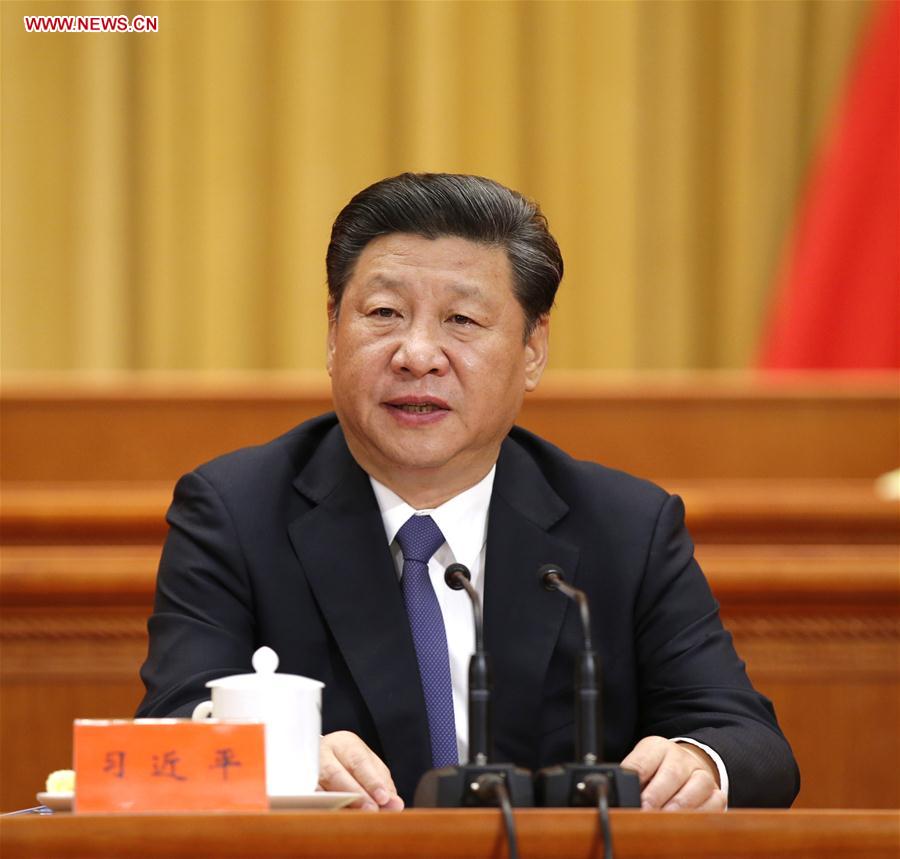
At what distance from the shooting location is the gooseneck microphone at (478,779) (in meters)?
1.21

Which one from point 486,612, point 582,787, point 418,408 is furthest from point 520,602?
point 582,787

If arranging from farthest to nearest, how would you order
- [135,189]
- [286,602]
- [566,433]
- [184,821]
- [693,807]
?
[135,189]
[566,433]
[286,602]
[693,807]
[184,821]

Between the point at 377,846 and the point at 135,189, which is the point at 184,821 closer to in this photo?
the point at 377,846

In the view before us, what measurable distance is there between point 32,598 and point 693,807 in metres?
1.45

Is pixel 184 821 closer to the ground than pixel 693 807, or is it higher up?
higher up

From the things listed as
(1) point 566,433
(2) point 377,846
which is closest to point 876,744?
(1) point 566,433

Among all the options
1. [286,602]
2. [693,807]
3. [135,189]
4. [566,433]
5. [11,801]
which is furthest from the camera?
[135,189]

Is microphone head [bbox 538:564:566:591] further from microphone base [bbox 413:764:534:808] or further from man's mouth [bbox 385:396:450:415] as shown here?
man's mouth [bbox 385:396:450:415]

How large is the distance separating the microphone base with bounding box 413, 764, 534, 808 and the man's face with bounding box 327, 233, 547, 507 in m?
0.61

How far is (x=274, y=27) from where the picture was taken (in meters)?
3.38

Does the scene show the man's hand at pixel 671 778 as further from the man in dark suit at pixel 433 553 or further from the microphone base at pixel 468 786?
the microphone base at pixel 468 786

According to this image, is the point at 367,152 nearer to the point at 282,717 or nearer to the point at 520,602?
the point at 520,602

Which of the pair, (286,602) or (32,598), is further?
(32,598)

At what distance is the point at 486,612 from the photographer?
5.92 ft
